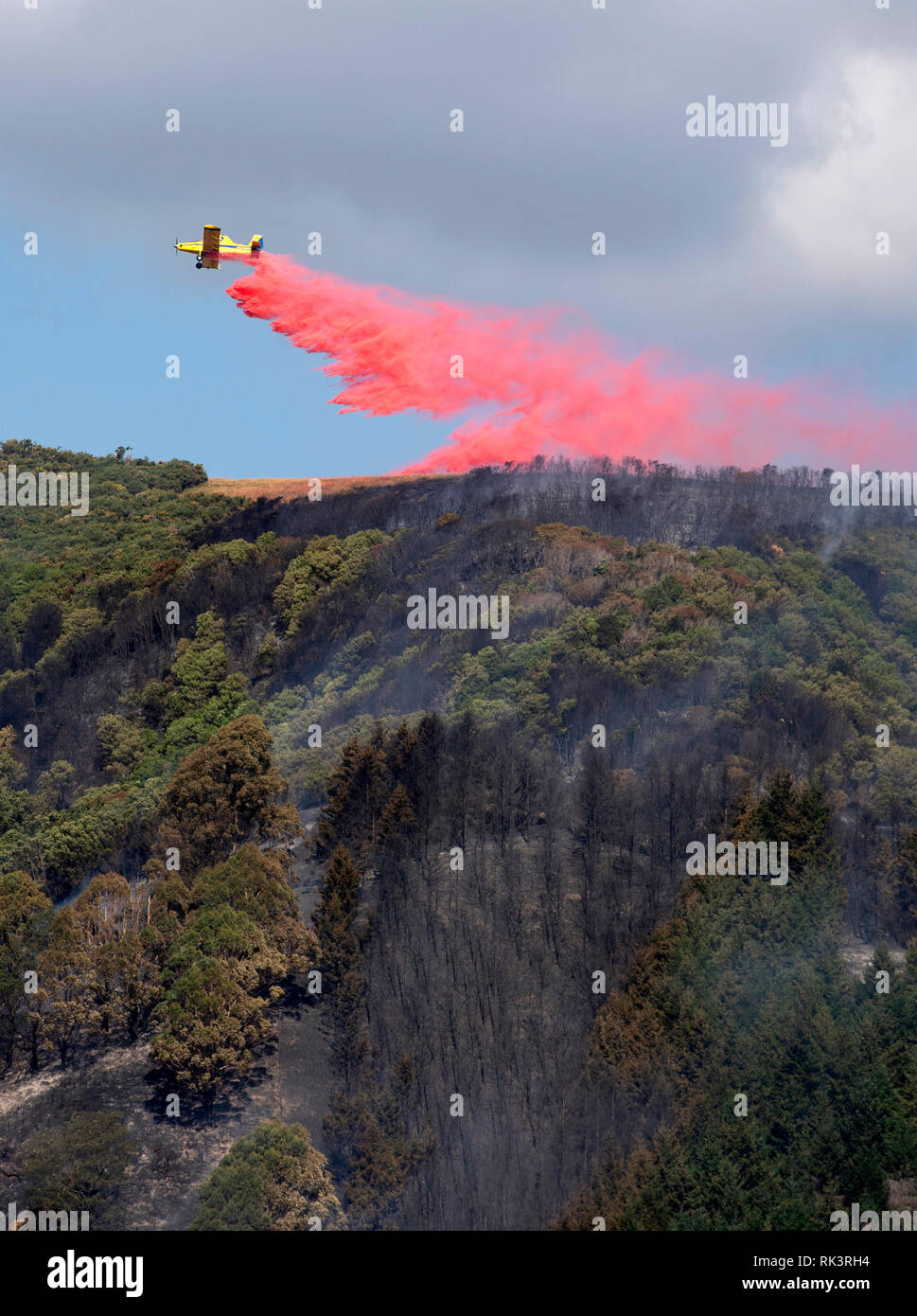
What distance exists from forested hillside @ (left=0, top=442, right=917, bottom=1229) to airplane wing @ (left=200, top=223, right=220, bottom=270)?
24.0 metres

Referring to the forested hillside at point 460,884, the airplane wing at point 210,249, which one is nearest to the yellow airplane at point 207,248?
the airplane wing at point 210,249

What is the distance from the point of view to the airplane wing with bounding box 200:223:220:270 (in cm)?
8638

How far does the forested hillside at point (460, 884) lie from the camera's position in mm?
60281

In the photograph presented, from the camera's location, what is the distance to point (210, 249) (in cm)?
8688

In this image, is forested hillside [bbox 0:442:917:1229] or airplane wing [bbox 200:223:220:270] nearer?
forested hillside [bbox 0:442:917:1229]

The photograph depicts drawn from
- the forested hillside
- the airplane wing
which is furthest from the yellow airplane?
the forested hillside

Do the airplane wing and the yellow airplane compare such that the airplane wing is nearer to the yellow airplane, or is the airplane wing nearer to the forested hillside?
the yellow airplane

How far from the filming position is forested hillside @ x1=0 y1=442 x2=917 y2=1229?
2373 inches

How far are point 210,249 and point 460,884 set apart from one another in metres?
34.2

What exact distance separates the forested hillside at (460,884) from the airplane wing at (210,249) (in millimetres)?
23993

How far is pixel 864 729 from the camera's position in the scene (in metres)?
110

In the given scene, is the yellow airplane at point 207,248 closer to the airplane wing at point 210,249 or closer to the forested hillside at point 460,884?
the airplane wing at point 210,249

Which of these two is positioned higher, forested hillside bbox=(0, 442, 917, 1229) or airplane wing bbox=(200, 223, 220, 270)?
airplane wing bbox=(200, 223, 220, 270)

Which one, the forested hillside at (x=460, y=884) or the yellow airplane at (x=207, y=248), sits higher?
the yellow airplane at (x=207, y=248)
